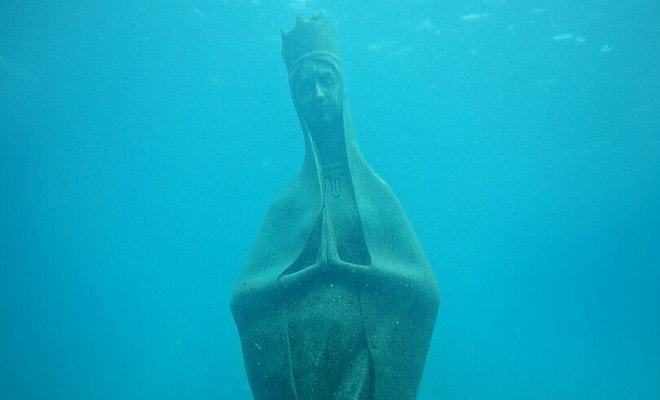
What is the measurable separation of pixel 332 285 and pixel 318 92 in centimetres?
229

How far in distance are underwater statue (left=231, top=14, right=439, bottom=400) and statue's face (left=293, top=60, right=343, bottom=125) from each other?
0.05 ft

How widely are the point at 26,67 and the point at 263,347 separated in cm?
2278

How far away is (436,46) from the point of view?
73.8 feet

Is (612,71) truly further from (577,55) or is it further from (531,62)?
(531,62)

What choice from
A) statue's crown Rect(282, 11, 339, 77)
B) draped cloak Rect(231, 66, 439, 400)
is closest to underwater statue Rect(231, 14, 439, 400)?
draped cloak Rect(231, 66, 439, 400)

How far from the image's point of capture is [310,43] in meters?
5.98

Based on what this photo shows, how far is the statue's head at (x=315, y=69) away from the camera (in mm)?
5690

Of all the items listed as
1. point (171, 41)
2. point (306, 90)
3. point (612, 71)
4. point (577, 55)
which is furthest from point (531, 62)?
point (306, 90)

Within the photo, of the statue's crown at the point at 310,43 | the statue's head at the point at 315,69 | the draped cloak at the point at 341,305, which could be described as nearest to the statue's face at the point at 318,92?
the statue's head at the point at 315,69

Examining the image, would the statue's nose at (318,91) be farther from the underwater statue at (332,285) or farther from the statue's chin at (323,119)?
the statue's chin at (323,119)

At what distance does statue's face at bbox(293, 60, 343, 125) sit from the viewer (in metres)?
5.66

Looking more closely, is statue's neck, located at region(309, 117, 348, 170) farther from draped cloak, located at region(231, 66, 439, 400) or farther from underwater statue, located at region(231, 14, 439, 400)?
draped cloak, located at region(231, 66, 439, 400)

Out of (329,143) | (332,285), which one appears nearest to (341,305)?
(332,285)

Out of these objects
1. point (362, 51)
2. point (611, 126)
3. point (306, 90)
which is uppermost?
point (362, 51)
